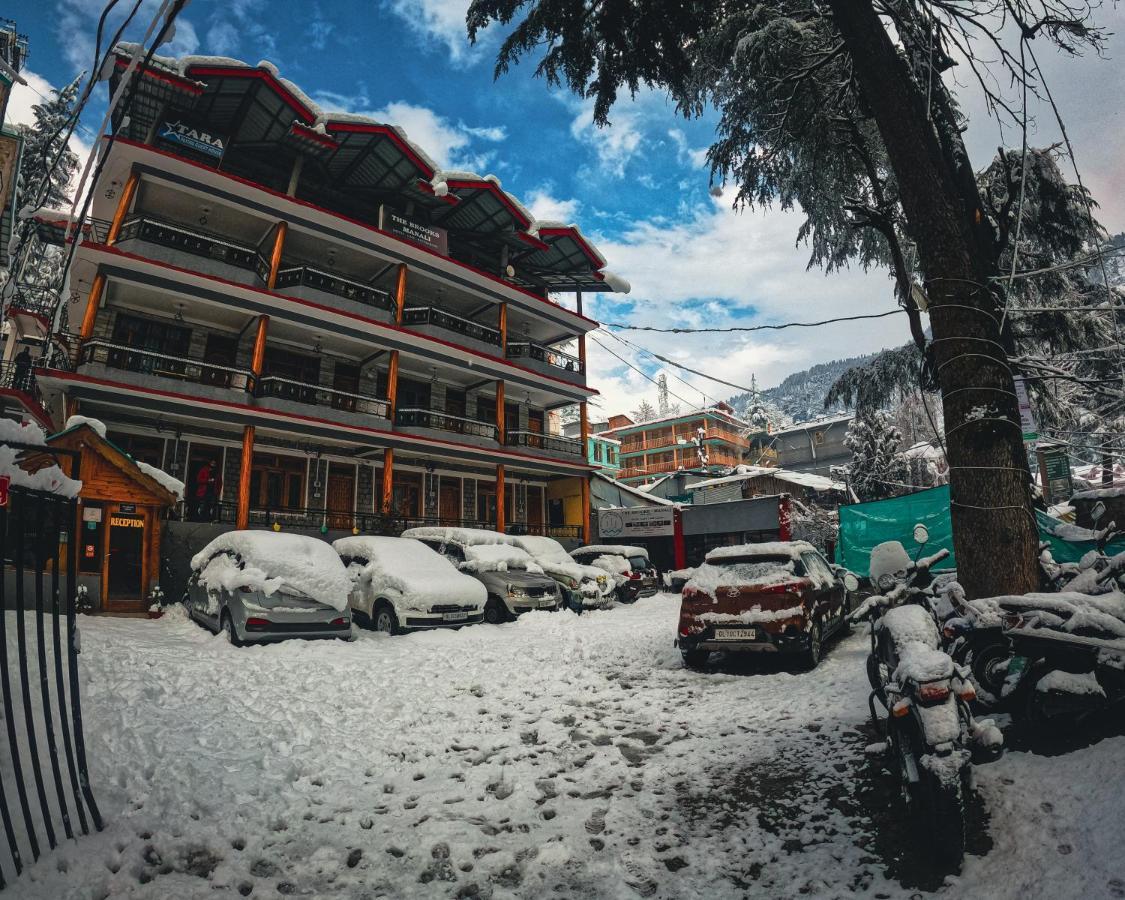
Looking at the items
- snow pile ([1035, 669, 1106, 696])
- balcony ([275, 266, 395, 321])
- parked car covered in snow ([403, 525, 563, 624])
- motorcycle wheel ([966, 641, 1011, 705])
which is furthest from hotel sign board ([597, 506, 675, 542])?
snow pile ([1035, 669, 1106, 696])

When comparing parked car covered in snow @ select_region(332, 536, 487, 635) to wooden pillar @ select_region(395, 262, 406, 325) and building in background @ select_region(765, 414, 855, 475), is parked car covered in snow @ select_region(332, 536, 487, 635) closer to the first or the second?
wooden pillar @ select_region(395, 262, 406, 325)

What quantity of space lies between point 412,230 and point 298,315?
5846 mm

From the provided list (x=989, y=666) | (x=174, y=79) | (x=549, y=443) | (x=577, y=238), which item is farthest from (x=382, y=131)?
(x=989, y=666)

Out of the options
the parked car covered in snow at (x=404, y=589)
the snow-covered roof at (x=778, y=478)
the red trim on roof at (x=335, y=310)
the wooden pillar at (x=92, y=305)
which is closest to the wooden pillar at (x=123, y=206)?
the red trim on roof at (x=335, y=310)

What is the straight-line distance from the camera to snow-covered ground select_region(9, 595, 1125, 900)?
2.87 m

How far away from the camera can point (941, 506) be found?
11.9 m

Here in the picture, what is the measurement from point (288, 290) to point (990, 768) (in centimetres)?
1959

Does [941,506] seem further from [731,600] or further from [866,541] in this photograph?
[731,600]

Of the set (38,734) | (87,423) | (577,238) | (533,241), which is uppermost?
(577,238)

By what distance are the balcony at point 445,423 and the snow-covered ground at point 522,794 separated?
13.8 m

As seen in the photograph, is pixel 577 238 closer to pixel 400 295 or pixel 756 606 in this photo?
pixel 400 295

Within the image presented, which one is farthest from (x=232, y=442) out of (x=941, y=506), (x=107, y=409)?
(x=941, y=506)

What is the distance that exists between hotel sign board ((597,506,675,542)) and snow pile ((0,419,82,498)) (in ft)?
72.0

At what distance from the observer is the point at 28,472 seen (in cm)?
314
